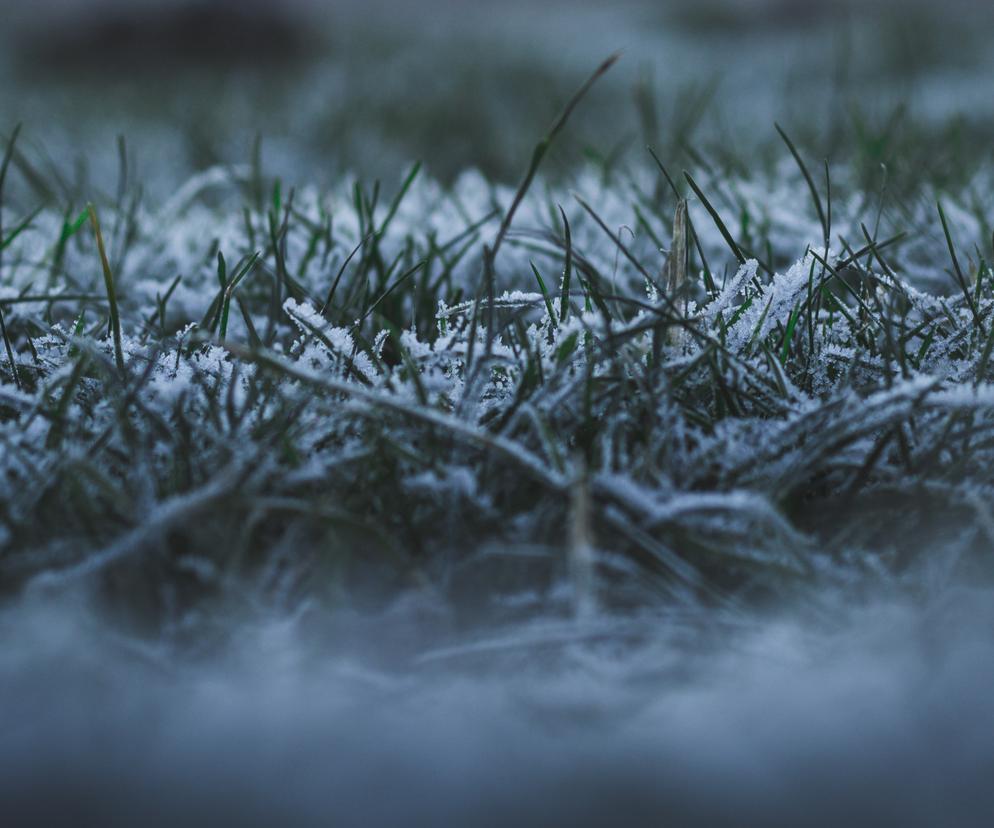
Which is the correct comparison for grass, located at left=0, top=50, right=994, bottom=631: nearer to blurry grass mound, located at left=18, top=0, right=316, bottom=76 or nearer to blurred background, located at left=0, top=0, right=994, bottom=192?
blurred background, located at left=0, top=0, right=994, bottom=192

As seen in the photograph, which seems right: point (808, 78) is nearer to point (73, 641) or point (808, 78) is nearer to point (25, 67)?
point (73, 641)

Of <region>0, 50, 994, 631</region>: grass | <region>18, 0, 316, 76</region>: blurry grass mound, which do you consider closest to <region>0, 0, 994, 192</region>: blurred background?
<region>18, 0, 316, 76</region>: blurry grass mound

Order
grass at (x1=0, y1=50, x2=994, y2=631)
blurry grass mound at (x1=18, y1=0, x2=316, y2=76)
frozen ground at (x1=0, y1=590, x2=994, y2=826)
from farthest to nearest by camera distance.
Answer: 1. blurry grass mound at (x1=18, y1=0, x2=316, y2=76)
2. grass at (x1=0, y1=50, x2=994, y2=631)
3. frozen ground at (x1=0, y1=590, x2=994, y2=826)

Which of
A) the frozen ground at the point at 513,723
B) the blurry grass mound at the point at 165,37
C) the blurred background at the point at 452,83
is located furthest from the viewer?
the blurry grass mound at the point at 165,37

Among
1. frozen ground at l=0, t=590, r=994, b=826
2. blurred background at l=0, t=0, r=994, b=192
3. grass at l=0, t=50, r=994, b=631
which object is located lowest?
frozen ground at l=0, t=590, r=994, b=826

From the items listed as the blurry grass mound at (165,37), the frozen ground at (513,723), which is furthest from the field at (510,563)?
the blurry grass mound at (165,37)

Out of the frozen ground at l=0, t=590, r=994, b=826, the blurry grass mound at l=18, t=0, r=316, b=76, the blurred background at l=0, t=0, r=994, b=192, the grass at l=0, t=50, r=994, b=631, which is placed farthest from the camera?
the blurry grass mound at l=18, t=0, r=316, b=76

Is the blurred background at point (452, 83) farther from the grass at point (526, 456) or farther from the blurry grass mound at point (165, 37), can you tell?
the grass at point (526, 456)

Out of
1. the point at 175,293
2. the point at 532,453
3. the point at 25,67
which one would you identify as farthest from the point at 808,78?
the point at 25,67
